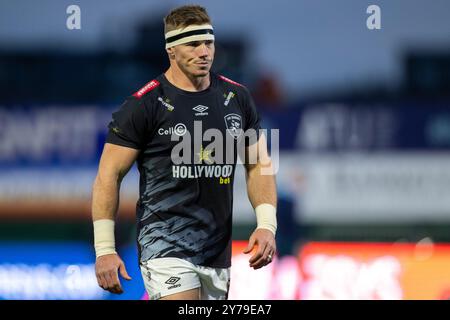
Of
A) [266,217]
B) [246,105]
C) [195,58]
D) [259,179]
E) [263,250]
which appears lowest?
[263,250]

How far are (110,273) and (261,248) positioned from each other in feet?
2.22

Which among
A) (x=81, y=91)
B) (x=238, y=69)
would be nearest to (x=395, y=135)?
(x=238, y=69)

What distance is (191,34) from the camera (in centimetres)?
472

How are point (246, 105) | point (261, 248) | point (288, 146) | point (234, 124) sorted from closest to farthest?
point (261, 248), point (234, 124), point (246, 105), point (288, 146)

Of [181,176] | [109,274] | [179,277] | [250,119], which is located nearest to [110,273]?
[109,274]

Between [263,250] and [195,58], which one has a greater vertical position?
[195,58]

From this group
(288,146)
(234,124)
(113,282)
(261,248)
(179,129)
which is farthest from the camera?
(288,146)

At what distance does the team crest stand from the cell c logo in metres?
0.22

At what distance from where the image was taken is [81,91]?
1091 centimetres

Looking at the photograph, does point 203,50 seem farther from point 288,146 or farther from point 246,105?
point 288,146

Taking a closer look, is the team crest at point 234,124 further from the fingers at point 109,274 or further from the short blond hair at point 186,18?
the fingers at point 109,274

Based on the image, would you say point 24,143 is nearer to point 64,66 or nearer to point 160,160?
point 64,66

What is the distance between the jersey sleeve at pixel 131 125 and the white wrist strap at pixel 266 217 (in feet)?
2.19

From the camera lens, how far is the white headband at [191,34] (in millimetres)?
→ 4719
